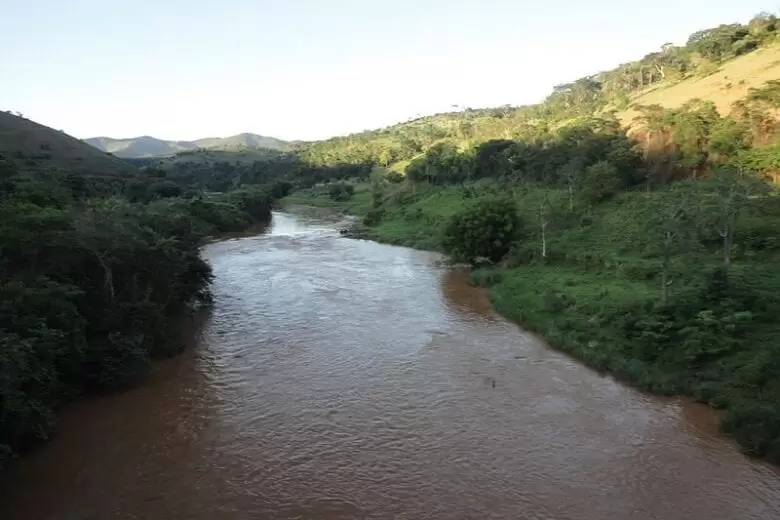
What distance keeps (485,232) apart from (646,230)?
26.6ft

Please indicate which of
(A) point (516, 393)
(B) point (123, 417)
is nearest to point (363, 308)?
(A) point (516, 393)

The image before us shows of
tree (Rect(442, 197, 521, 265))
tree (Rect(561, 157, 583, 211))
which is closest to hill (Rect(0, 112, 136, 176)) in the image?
tree (Rect(442, 197, 521, 265))

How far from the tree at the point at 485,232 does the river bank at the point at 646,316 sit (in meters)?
1.12

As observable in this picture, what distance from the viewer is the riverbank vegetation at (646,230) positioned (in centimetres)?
1747

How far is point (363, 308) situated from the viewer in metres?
26.5

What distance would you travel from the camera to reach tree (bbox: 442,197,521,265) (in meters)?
32.7

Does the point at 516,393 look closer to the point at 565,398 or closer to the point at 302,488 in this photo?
the point at 565,398

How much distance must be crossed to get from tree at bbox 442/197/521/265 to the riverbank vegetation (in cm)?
8

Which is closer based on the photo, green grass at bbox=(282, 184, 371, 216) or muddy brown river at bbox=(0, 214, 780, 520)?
muddy brown river at bbox=(0, 214, 780, 520)

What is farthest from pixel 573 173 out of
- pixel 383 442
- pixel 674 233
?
pixel 383 442

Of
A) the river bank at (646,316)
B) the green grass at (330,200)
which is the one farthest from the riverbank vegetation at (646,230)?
the green grass at (330,200)

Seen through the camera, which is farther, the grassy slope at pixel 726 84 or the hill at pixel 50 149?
the hill at pixel 50 149

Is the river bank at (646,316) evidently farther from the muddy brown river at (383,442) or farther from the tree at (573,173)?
the tree at (573,173)

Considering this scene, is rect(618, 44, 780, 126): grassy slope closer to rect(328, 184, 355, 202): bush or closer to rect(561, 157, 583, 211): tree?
rect(561, 157, 583, 211): tree
